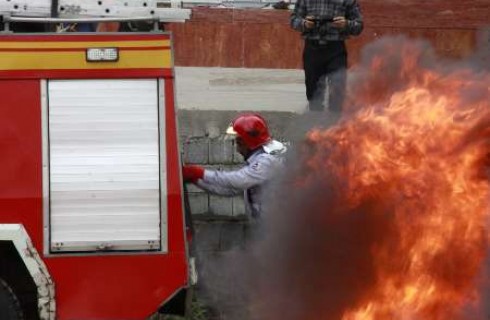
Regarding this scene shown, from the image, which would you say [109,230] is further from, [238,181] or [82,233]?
[238,181]

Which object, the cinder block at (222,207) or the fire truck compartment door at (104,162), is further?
the cinder block at (222,207)

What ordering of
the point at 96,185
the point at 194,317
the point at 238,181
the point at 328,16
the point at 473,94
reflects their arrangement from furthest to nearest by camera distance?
the point at 328,16 → the point at 194,317 → the point at 238,181 → the point at 473,94 → the point at 96,185

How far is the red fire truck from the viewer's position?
5578mm

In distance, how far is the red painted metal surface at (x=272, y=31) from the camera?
11.9 metres

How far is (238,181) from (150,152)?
110 centimetres

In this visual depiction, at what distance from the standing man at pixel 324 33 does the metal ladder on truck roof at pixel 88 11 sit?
3259mm

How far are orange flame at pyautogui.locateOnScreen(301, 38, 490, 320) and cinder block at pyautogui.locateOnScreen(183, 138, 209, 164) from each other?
2.74 meters

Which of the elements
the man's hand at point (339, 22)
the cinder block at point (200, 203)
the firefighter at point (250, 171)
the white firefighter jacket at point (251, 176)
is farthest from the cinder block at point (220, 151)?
the white firefighter jacket at point (251, 176)

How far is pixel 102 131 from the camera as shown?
561 centimetres

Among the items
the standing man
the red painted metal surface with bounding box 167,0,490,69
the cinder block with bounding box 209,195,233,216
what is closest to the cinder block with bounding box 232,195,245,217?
the cinder block with bounding box 209,195,233,216

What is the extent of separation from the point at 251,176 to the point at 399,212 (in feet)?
3.81

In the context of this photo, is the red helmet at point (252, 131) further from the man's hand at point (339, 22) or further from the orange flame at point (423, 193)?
the man's hand at point (339, 22)

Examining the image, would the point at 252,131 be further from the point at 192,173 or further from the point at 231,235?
the point at 231,235

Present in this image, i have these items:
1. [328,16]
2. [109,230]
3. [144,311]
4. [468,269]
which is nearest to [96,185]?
[109,230]
